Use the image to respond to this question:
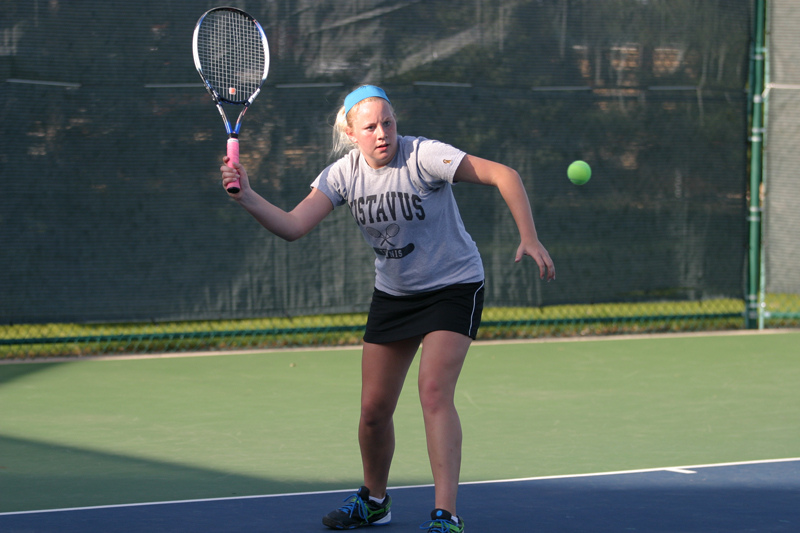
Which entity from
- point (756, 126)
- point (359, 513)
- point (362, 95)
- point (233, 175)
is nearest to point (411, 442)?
point (359, 513)

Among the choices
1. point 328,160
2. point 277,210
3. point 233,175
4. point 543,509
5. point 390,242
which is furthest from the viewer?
point 328,160

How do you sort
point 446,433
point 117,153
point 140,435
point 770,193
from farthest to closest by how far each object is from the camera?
point 770,193
point 117,153
point 140,435
point 446,433

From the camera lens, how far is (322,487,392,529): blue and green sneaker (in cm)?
360

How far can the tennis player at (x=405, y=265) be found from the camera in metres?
3.43

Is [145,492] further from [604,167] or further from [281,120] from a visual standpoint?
[604,167]

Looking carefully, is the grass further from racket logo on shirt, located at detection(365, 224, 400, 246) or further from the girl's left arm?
the girl's left arm

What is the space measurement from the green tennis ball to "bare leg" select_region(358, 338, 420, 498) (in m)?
4.31

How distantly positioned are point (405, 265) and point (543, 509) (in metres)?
0.99

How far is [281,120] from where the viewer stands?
290 inches

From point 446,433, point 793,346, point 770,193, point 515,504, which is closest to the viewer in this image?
point 446,433

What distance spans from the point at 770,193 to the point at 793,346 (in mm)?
1249

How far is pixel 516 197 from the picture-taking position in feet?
11.0

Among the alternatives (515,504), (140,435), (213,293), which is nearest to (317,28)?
(213,293)

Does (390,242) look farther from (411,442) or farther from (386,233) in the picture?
(411,442)
